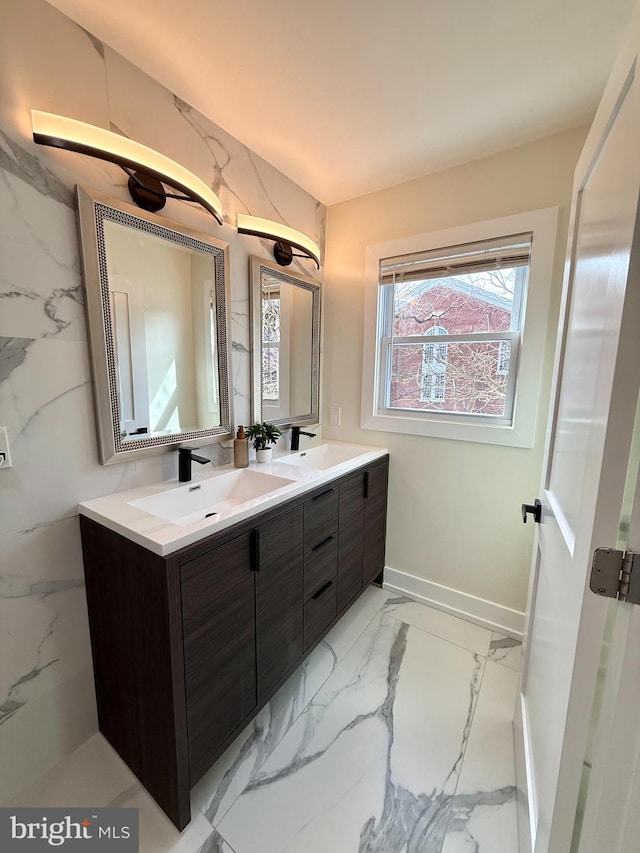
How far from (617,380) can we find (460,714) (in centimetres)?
158

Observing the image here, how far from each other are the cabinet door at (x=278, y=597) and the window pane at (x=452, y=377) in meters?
1.11

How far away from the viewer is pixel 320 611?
5.34 feet

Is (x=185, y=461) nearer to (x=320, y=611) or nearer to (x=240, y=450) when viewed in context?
(x=240, y=450)

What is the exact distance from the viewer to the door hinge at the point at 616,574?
56 centimetres

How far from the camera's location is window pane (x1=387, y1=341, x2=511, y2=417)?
184 cm

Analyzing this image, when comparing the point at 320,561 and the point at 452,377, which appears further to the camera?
the point at 452,377

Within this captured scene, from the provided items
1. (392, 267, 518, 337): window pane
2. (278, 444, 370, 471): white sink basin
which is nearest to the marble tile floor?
(278, 444, 370, 471): white sink basin

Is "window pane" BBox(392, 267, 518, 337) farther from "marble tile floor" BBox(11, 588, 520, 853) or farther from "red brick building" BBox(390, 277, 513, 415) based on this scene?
"marble tile floor" BBox(11, 588, 520, 853)

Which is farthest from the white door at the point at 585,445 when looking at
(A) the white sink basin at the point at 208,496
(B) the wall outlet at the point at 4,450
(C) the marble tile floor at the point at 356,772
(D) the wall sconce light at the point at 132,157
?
(B) the wall outlet at the point at 4,450

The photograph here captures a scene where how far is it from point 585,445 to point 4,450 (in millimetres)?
1529

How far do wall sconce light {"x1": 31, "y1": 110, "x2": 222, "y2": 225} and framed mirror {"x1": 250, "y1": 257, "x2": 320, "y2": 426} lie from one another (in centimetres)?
50

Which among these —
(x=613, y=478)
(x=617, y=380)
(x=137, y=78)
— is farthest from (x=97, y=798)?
(x=137, y=78)

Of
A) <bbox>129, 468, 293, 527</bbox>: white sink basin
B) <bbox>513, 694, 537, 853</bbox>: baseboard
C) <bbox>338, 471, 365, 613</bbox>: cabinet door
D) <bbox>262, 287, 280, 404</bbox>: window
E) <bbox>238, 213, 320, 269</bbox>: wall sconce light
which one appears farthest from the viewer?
<bbox>262, 287, 280, 404</bbox>: window

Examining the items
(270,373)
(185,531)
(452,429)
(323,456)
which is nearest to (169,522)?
(185,531)
